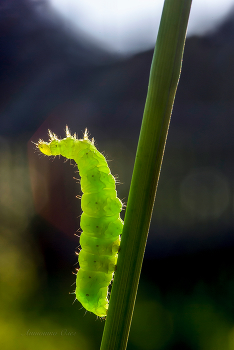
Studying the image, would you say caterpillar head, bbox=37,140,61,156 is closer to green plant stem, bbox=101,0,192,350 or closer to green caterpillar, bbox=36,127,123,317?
green caterpillar, bbox=36,127,123,317

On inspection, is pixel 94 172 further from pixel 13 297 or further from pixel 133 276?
pixel 13 297

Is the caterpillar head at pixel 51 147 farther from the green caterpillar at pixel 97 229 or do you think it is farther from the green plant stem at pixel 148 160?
the green plant stem at pixel 148 160

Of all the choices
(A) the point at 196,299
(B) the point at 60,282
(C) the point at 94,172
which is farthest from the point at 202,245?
(C) the point at 94,172

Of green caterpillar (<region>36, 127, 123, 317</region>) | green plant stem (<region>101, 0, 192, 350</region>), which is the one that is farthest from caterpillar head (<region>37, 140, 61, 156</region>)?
green plant stem (<region>101, 0, 192, 350</region>)

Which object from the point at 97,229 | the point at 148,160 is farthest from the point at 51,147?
the point at 148,160

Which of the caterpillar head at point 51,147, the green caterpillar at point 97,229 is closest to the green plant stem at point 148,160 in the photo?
the green caterpillar at point 97,229

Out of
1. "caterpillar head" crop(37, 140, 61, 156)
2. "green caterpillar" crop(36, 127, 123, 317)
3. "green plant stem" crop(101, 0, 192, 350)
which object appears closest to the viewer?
"green plant stem" crop(101, 0, 192, 350)

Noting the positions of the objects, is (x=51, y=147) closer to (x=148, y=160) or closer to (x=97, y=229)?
(x=97, y=229)
